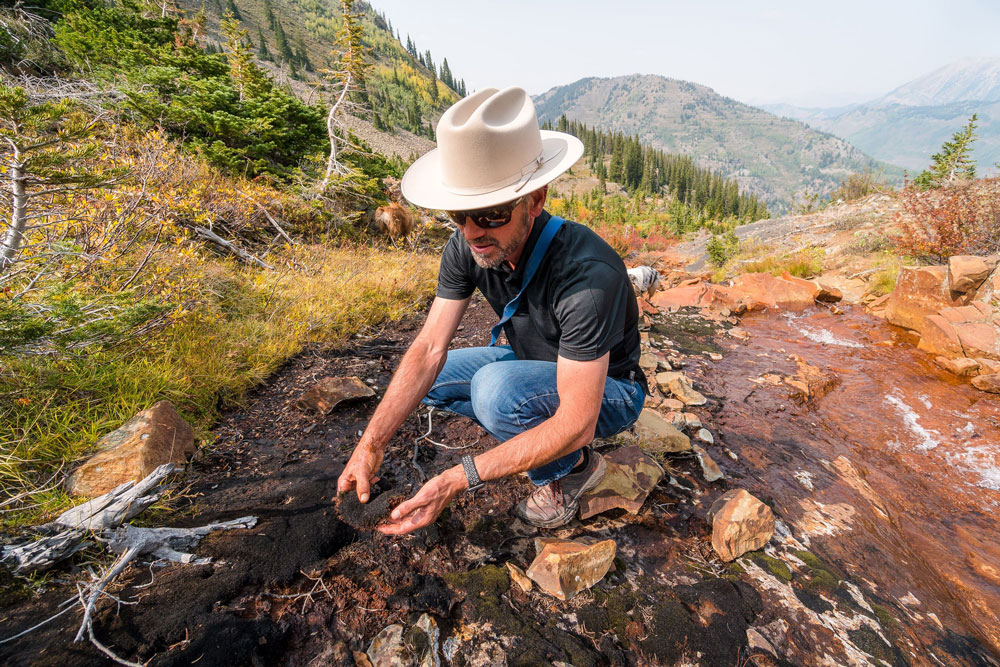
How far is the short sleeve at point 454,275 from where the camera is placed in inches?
79.9

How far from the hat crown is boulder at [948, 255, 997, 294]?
636 cm

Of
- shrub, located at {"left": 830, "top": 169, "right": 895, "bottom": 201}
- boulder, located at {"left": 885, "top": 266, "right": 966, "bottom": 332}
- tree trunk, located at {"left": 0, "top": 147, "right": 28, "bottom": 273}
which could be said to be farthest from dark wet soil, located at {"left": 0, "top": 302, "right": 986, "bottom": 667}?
shrub, located at {"left": 830, "top": 169, "right": 895, "bottom": 201}

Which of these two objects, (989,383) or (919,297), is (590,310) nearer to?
(989,383)

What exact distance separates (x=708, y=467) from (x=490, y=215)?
194cm

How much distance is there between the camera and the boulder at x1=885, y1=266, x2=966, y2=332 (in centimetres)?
485

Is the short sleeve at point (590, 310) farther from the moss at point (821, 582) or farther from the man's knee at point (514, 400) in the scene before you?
the moss at point (821, 582)

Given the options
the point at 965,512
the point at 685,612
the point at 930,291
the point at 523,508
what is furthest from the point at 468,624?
the point at 930,291

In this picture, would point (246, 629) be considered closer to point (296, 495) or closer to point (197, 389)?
point (296, 495)

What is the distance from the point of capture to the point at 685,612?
1476 millimetres

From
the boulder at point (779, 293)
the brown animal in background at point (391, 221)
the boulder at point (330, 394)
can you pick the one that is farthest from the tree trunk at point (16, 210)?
the boulder at point (779, 293)

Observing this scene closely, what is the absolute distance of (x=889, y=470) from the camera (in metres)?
2.60

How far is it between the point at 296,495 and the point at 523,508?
42.1 inches

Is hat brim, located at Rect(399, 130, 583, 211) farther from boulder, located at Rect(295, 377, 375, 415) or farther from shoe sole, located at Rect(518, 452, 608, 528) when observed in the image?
boulder, located at Rect(295, 377, 375, 415)

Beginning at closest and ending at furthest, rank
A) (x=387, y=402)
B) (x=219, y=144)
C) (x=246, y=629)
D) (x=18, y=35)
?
(x=246, y=629) → (x=387, y=402) → (x=219, y=144) → (x=18, y=35)
